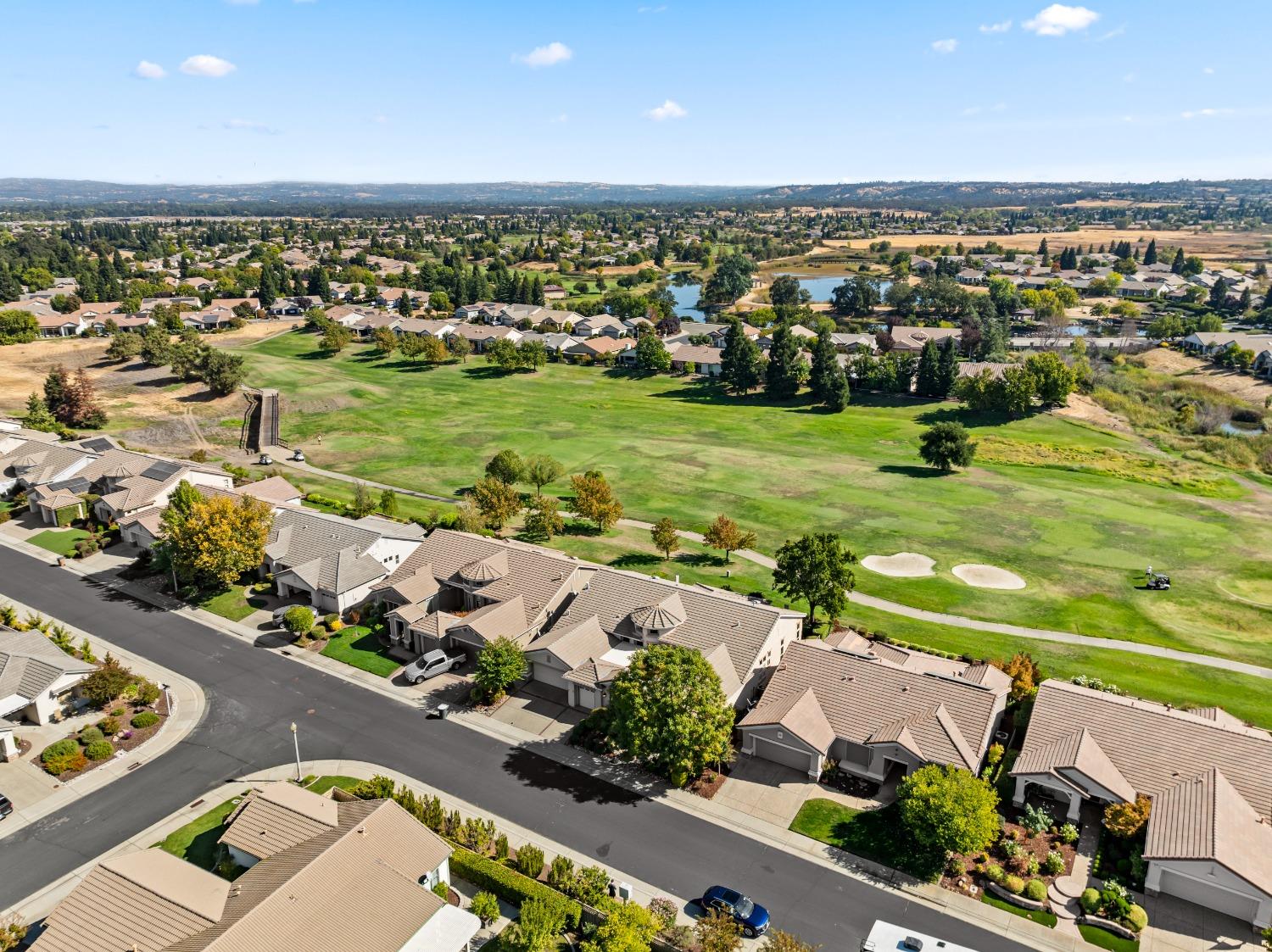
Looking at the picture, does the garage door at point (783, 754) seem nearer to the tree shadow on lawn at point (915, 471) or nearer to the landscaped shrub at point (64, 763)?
the landscaped shrub at point (64, 763)

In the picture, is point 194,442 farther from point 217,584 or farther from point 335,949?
point 335,949

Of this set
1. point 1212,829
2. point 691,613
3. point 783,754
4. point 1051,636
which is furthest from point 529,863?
point 1051,636

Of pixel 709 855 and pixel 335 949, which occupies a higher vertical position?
pixel 335 949

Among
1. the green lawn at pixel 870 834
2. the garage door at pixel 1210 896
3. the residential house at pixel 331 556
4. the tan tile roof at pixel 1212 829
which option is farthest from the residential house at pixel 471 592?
the garage door at pixel 1210 896

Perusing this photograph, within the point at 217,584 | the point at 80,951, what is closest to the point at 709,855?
the point at 80,951

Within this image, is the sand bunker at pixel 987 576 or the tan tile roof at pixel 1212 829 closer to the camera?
the tan tile roof at pixel 1212 829
